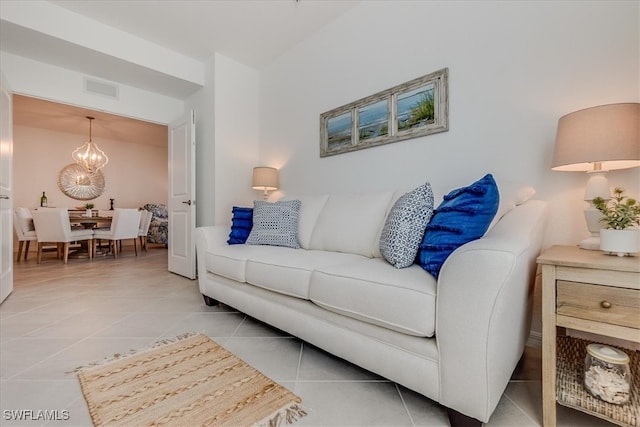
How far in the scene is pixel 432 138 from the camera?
2.11m

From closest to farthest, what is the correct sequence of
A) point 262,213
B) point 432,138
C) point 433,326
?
point 433,326, point 432,138, point 262,213

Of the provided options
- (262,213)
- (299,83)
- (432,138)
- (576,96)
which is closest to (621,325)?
(576,96)

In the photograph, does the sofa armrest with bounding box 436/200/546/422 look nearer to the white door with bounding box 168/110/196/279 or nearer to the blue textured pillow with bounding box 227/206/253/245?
the blue textured pillow with bounding box 227/206/253/245

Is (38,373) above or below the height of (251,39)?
below

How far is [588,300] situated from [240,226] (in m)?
2.19

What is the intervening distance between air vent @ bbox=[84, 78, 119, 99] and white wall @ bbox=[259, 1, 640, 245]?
252 centimetres

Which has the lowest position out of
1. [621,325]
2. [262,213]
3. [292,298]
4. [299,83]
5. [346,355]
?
[346,355]

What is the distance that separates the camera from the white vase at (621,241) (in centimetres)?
100

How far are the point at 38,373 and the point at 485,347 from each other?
1.96 meters

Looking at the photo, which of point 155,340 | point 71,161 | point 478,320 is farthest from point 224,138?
point 71,161

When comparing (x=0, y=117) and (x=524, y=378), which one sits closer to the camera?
(x=524, y=378)

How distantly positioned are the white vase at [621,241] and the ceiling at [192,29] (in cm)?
262

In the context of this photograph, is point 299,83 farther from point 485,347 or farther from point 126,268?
point 126,268

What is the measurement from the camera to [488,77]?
1.84 m
